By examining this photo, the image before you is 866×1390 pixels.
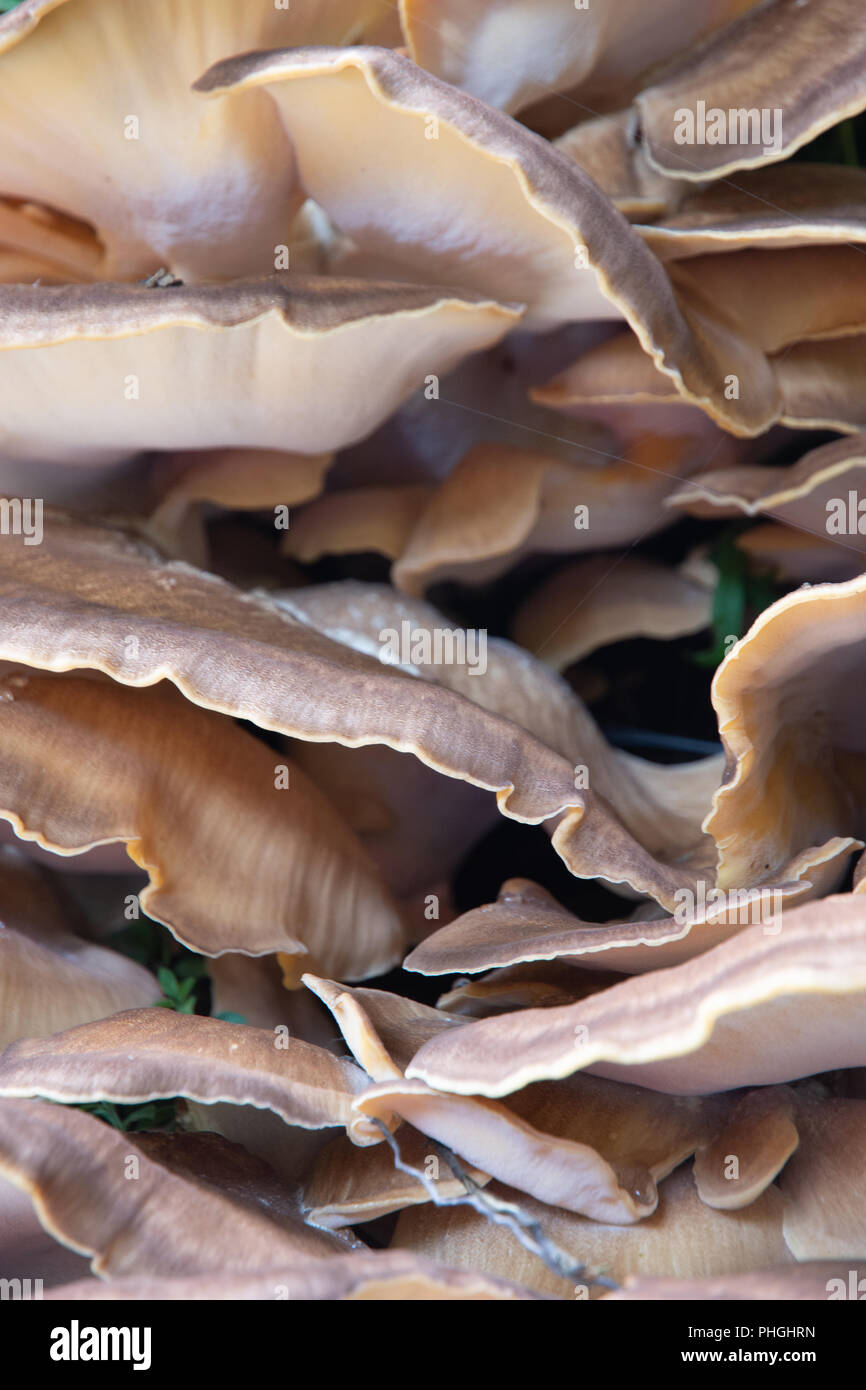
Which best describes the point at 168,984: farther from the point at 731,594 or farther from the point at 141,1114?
the point at 731,594

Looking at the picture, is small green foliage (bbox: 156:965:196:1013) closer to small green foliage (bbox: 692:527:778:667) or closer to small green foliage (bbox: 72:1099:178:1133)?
small green foliage (bbox: 72:1099:178:1133)

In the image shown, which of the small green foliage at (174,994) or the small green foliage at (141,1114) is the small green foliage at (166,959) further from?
the small green foliage at (141,1114)

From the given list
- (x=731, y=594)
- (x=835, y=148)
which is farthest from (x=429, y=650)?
(x=835, y=148)

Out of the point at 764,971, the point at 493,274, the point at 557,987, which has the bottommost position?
the point at 557,987

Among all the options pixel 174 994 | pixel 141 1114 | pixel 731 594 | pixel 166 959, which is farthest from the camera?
pixel 731 594

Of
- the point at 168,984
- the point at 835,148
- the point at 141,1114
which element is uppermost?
the point at 835,148

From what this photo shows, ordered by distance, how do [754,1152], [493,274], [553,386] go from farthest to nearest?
[553,386], [493,274], [754,1152]

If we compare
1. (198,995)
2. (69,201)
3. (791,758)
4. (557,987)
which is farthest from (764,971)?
(69,201)
